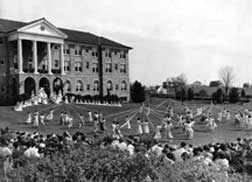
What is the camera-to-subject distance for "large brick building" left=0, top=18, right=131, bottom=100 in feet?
165

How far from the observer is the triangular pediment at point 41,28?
5028cm

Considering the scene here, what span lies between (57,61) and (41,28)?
265 inches

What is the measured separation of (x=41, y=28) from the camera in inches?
2046

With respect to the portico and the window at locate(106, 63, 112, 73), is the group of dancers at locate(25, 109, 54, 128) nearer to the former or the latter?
the portico

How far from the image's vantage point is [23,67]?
5250 centimetres

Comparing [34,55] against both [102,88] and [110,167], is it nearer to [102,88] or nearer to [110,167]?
[102,88]

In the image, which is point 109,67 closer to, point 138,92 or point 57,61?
point 138,92

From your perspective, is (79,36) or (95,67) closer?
(95,67)

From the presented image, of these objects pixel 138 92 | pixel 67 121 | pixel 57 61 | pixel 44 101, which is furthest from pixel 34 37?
pixel 67 121

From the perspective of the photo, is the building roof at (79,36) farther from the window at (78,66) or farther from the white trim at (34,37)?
the window at (78,66)

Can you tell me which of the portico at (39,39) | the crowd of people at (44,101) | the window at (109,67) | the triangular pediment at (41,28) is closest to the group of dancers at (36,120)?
the crowd of people at (44,101)

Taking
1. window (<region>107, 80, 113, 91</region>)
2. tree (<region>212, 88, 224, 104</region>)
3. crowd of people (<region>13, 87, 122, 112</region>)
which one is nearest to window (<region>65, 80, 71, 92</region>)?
crowd of people (<region>13, 87, 122, 112</region>)

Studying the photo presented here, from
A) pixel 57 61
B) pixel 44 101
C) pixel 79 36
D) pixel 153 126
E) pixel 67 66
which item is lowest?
pixel 153 126

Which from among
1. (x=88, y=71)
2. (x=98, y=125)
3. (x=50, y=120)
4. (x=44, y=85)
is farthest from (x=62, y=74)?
(x=98, y=125)
